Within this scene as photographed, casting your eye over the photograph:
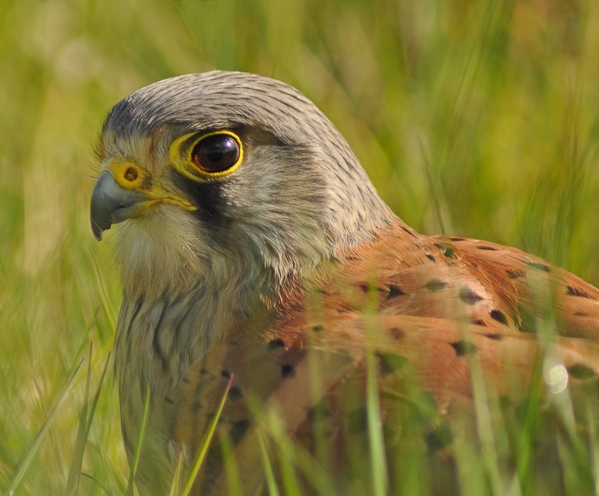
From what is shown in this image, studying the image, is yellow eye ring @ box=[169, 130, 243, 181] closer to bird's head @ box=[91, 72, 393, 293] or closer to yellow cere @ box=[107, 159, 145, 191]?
bird's head @ box=[91, 72, 393, 293]

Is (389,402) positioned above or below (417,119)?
below

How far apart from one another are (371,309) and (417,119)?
6.06ft

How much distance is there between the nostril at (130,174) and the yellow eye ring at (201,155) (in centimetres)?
12

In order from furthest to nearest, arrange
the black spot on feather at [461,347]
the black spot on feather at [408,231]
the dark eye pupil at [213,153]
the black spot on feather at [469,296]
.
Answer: the black spot on feather at [408,231] → the dark eye pupil at [213,153] → the black spot on feather at [469,296] → the black spot on feather at [461,347]

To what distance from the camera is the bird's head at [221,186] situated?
2992 mm

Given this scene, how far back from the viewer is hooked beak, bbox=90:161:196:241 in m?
3.01

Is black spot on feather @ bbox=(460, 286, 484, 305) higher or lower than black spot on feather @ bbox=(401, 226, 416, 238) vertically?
lower

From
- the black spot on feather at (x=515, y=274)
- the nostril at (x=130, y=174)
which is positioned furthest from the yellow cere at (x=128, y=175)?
the black spot on feather at (x=515, y=274)

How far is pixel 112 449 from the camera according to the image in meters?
3.34

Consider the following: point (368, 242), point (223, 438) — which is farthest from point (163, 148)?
point (223, 438)

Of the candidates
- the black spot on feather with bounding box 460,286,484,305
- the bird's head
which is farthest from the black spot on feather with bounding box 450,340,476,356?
the bird's head

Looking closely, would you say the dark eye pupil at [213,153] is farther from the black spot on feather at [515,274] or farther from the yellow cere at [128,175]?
the black spot on feather at [515,274]

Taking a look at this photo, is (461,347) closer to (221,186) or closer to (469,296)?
(469,296)

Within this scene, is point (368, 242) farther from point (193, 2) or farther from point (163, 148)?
point (193, 2)
